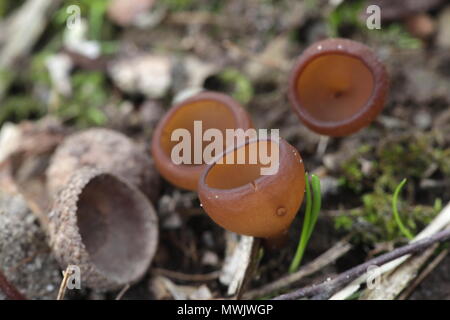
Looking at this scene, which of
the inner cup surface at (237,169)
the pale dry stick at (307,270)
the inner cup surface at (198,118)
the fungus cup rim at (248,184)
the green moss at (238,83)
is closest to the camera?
the fungus cup rim at (248,184)

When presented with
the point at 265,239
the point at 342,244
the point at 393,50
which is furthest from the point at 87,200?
the point at 393,50

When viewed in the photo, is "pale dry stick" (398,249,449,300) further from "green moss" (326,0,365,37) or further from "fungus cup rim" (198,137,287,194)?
"green moss" (326,0,365,37)

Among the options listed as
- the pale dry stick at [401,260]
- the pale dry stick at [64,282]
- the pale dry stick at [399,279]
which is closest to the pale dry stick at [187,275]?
the pale dry stick at [64,282]

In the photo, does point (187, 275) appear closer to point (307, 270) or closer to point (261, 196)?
point (307, 270)

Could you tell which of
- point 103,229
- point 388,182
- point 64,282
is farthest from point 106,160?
point 388,182

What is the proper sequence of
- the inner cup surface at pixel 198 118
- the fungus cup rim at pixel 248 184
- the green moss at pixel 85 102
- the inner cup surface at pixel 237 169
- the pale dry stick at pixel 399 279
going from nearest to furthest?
the fungus cup rim at pixel 248 184
the inner cup surface at pixel 237 169
the pale dry stick at pixel 399 279
the inner cup surface at pixel 198 118
the green moss at pixel 85 102

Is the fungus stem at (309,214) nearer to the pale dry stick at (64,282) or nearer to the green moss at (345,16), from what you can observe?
the pale dry stick at (64,282)

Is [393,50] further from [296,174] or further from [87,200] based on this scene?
[87,200]
